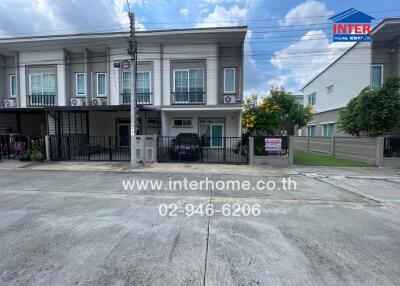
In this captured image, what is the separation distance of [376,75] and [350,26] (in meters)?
5.63

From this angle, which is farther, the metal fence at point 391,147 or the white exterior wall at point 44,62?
the white exterior wall at point 44,62

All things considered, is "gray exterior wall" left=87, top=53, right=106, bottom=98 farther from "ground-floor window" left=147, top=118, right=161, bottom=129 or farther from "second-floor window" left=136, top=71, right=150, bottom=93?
"ground-floor window" left=147, top=118, right=161, bottom=129

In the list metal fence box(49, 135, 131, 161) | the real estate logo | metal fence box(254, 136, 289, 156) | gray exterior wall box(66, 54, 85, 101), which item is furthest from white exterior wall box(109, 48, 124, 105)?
the real estate logo

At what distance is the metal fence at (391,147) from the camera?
34.4 feet

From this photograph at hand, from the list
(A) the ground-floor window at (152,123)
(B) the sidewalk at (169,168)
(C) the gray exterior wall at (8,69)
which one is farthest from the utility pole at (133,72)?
(C) the gray exterior wall at (8,69)

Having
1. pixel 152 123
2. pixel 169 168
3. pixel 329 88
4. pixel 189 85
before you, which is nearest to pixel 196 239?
pixel 169 168

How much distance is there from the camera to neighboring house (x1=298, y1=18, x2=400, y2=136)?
1386 cm

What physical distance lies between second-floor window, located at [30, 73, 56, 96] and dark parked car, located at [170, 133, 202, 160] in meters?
11.6

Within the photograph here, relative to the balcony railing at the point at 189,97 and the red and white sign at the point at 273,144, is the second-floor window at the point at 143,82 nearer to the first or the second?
the balcony railing at the point at 189,97

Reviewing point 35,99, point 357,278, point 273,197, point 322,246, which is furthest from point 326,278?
point 35,99

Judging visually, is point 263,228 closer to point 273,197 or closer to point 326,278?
point 326,278

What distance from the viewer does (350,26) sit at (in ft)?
37.7

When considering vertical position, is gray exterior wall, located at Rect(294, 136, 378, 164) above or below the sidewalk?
above

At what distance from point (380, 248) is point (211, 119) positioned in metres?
13.5
